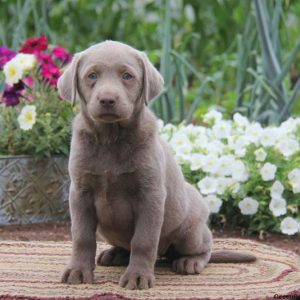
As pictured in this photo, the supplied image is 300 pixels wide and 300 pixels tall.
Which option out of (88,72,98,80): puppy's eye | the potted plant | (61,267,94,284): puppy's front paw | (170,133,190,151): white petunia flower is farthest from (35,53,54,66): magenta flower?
(61,267,94,284): puppy's front paw

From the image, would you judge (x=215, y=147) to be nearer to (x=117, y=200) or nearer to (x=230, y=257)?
(x=230, y=257)

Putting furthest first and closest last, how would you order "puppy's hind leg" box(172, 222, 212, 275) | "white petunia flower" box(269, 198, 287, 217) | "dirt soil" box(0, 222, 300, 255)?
"white petunia flower" box(269, 198, 287, 217) → "dirt soil" box(0, 222, 300, 255) → "puppy's hind leg" box(172, 222, 212, 275)

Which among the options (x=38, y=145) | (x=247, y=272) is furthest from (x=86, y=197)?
(x=38, y=145)

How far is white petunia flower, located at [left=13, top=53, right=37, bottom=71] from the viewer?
5.26 metres

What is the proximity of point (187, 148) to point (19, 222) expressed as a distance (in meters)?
1.15

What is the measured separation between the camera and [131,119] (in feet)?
11.8

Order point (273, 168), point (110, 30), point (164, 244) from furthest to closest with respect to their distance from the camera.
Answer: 1. point (110, 30)
2. point (273, 168)
3. point (164, 244)

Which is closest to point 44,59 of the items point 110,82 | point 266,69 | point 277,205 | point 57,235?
point 57,235

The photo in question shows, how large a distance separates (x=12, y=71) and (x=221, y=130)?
1.41 meters

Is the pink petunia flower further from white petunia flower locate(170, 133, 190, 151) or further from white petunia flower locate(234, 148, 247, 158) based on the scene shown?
white petunia flower locate(234, 148, 247, 158)

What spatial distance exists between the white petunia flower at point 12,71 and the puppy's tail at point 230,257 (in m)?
1.83

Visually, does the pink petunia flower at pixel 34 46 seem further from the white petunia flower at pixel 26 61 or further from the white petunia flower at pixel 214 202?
the white petunia flower at pixel 214 202

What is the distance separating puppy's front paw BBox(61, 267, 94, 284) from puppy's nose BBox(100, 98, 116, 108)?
0.73 meters

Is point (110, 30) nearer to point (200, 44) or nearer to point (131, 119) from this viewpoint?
point (200, 44)
